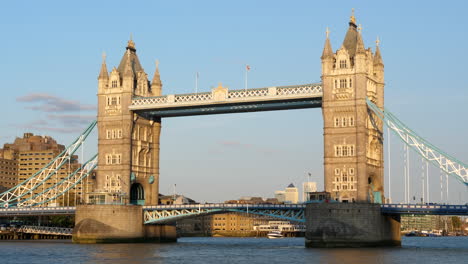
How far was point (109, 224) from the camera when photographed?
111 m

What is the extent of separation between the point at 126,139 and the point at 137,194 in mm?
9332

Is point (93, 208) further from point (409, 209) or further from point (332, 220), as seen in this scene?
point (409, 209)

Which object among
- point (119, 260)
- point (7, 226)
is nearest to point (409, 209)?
point (119, 260)

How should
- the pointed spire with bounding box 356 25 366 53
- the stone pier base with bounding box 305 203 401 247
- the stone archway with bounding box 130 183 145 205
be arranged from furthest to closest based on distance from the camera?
the stone archway with bounding box 130 183 145 205 < the pointed spire with bounding box 356 25 366 53 < the stone pier base with bounding box 305 203 401 247

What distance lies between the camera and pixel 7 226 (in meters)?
153

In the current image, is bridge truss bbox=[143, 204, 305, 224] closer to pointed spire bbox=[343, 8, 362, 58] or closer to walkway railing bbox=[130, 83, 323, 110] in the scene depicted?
walkway railing bbox=[130, 83, 323, 110]

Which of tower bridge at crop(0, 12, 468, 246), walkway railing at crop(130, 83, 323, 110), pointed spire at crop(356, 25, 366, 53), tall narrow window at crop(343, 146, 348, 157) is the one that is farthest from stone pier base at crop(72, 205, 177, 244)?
pointed spire at crop(356, 25, 366, 53)

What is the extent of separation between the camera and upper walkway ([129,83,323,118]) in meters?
106

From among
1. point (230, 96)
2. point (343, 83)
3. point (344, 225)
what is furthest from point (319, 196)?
point (230, 96)

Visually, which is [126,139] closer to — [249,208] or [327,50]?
[249,208]

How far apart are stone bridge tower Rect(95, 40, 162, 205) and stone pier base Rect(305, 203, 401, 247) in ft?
101

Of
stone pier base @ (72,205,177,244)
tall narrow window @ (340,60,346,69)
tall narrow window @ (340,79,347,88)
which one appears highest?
tall narrow window @ (340,60,346,69)

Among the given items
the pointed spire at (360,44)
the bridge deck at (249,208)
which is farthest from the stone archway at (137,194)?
the pointed spire at (360,44)

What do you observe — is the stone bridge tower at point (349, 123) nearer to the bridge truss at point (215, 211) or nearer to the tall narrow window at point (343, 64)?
the tall narrow window at point (343, 64)
